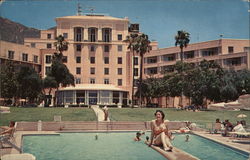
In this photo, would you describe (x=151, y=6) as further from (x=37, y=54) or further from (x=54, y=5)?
(x=37, y=54)

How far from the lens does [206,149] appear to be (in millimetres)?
14266

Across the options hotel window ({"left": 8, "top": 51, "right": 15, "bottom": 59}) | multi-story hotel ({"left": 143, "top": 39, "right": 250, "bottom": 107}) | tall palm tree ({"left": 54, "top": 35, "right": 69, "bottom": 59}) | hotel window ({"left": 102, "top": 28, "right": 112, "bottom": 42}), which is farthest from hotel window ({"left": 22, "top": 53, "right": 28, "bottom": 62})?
multi-story hotel ({"left": 143, "top": 39, "right": 250, "bottom": 107})

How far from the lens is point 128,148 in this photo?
47.8 ft

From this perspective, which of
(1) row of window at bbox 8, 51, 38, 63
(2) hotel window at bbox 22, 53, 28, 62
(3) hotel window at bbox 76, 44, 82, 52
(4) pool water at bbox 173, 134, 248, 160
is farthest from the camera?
(3) hotel window at bbox 76, 44, 82, 52

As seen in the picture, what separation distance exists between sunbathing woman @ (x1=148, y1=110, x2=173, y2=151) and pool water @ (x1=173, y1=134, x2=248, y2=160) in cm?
195

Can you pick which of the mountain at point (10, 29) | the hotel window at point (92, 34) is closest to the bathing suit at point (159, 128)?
the mountain at point (10, 29)

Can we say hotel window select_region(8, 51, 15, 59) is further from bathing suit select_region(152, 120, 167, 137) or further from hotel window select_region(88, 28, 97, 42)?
bathing suit select_region(152, 120, 167, 137)

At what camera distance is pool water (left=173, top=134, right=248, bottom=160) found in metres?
12.4

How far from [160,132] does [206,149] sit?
365cm

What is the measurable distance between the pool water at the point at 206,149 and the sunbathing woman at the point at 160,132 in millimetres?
1950

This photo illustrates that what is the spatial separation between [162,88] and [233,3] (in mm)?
32057

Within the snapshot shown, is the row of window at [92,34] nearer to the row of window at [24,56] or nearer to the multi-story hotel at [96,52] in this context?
the multi-story hotel at [96,52]

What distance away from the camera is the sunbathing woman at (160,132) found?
36.8 ft

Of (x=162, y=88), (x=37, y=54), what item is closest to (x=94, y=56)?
(x=37, y=54)
